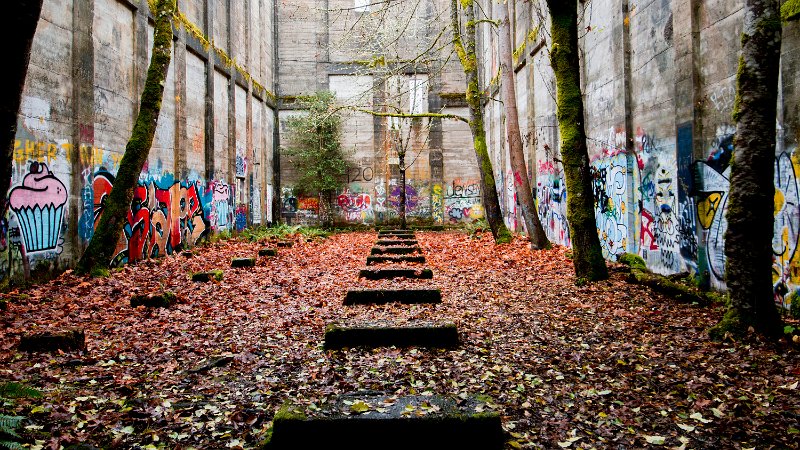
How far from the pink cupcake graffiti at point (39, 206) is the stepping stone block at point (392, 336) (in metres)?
6.65

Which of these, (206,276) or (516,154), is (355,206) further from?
(206,276)

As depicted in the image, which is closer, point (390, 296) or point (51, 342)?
point (51, 342)

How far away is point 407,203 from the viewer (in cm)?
2553

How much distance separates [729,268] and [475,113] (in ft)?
34.1

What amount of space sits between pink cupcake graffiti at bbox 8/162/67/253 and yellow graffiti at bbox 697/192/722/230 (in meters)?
11.1

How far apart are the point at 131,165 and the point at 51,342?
5286 millimetres

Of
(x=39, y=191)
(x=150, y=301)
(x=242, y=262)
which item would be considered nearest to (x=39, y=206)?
(x=39, y=191)

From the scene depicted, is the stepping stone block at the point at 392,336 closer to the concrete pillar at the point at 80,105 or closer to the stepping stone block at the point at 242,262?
the stepping stone block at the point at 242,262

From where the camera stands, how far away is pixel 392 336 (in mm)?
5445

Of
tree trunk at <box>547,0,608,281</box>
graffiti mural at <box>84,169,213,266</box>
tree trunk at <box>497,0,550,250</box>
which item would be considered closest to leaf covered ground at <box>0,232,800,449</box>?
tree trunk at <box>547,0,608,281</box>

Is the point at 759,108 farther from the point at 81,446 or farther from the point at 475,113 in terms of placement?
the point at 475,113

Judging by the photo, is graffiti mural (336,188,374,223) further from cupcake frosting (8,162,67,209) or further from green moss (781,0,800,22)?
green moss (781,0,800,22)

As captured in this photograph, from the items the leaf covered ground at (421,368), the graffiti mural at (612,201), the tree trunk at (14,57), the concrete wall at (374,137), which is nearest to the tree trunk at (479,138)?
the graffiti mural at (612,201)

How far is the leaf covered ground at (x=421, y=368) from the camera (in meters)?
3.54
